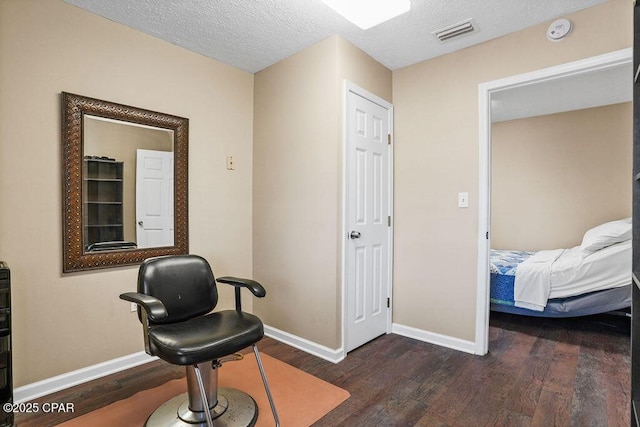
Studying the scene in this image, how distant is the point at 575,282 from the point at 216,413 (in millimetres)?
3293

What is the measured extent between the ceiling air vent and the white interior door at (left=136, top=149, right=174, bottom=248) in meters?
2.28

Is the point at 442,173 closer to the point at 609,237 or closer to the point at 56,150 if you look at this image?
the point at 609,237

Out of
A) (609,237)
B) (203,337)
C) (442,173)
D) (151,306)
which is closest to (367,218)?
(442,173)

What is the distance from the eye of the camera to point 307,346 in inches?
106

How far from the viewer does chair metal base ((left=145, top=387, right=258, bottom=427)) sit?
170cm

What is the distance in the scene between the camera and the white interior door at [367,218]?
2627 mm

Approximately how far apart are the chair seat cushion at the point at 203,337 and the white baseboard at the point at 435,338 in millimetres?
1712

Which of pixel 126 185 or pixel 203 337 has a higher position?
pixel 126 185

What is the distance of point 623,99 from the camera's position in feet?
13.0

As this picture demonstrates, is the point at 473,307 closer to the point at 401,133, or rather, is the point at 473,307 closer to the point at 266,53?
the point at 401,133

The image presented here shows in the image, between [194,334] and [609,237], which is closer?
[194,334]

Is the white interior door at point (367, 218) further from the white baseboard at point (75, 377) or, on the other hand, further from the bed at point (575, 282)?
the white baseboard at point (75, 377)

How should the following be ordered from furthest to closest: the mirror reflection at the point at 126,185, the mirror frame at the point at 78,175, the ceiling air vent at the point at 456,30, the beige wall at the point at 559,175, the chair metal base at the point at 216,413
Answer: the beige wall at the point at 559,175 < the ceiling air vent at the point at 456,30 < the mirror reflection at the point at 126,185 < the mirror frame at the point at 78,175 < the chair metal base at the point at 216,413
